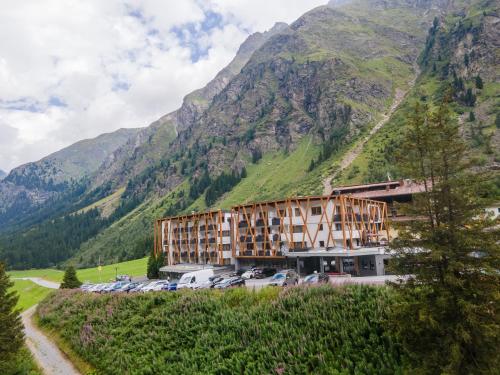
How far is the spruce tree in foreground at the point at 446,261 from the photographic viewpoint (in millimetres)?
10945

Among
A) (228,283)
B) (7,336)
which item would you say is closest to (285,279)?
(228,283)

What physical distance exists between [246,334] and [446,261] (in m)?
13.0

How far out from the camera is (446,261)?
11.9 metres

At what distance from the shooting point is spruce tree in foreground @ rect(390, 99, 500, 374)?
1095 cm

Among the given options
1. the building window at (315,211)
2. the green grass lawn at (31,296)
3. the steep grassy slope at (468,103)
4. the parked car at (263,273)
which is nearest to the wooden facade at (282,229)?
the building window at (315,211)

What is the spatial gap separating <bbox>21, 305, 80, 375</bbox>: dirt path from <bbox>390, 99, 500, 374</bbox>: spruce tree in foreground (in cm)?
2692

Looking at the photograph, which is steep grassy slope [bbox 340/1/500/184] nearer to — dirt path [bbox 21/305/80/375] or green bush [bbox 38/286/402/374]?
green bush [bbox 38/286/402/374]

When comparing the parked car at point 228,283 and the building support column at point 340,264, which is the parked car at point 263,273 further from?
Answer: the building support column at point 340,264

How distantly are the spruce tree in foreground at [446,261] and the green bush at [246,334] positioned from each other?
3267mm

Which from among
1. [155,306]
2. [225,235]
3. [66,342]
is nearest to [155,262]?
[225,235]

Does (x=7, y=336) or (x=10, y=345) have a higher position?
(x=7, y=336)

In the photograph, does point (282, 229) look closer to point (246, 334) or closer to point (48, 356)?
point (48, 356)

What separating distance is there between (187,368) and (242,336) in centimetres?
389

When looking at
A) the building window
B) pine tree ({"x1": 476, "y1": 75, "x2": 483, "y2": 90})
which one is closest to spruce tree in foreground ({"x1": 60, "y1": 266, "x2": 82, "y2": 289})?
the building window
